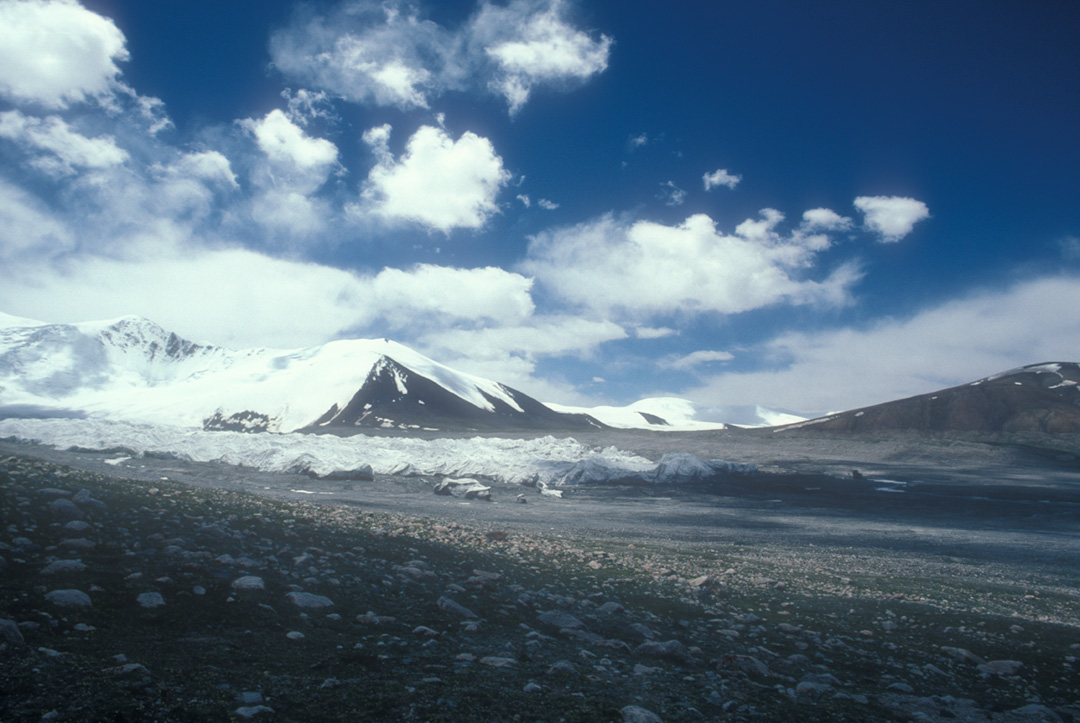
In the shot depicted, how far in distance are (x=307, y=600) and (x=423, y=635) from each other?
1.47m

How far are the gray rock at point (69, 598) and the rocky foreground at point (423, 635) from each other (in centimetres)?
2

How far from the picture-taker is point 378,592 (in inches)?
285

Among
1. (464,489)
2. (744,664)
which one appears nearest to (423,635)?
(744,664)

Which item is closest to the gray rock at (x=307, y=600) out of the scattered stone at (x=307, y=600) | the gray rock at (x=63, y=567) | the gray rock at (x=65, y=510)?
the scattered stone at (x=307, y=600)

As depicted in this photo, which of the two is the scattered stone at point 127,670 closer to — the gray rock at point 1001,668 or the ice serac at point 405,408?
the gray rock at point 1001,668

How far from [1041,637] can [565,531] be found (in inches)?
545

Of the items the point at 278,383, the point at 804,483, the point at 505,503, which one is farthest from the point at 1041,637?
the point at 278,383

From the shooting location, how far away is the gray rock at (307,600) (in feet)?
20.5

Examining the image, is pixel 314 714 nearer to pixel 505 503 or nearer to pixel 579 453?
pixel 505 503

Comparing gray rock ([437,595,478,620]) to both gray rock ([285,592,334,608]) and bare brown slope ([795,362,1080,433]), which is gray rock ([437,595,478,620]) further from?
bare brown slope ([795,362,1080,433])

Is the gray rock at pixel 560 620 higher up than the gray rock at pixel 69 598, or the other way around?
the gray rock at pixel 69 598

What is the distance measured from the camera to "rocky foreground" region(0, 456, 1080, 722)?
427cm

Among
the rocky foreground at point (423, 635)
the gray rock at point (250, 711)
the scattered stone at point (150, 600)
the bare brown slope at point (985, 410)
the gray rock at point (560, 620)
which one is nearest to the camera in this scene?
the gray rock at point (250, 711)

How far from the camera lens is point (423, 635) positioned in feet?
19.8
